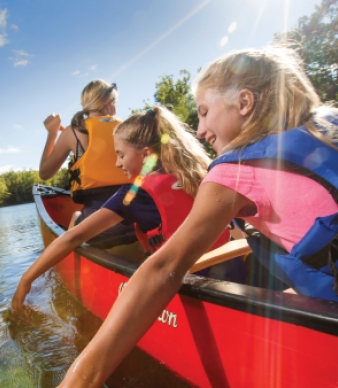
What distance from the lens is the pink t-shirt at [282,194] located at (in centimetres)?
92

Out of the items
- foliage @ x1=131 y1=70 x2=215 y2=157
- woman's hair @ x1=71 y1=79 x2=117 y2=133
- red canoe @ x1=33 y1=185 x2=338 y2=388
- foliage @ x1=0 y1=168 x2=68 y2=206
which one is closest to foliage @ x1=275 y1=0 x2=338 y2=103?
foliage @ x1=131 y1=70 x2=215 y2=157

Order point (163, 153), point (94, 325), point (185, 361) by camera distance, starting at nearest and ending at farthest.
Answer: point (185, 361) < point (163, 153) < point (94, 325)

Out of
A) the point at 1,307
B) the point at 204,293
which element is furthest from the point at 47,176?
the point at 204,293

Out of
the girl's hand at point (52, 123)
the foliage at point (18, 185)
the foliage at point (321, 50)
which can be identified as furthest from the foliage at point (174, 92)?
the foliage at point (18, 185)

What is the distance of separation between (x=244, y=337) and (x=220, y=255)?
1.61 ft

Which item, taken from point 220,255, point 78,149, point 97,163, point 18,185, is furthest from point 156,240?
point 18,185

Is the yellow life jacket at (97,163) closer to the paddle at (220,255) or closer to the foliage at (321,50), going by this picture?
the paddle at (220,255)

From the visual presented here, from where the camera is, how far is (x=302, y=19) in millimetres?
12570

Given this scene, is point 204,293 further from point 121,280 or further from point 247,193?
point 121,280

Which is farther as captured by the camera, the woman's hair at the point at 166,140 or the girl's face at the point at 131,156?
the girl's face at the point at 131,156

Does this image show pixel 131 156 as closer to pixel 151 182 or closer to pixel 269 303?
pixel 151 182

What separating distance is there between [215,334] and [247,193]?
56 centimetres

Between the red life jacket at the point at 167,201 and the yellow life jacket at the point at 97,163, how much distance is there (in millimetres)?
1258

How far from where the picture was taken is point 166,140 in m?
1.93
